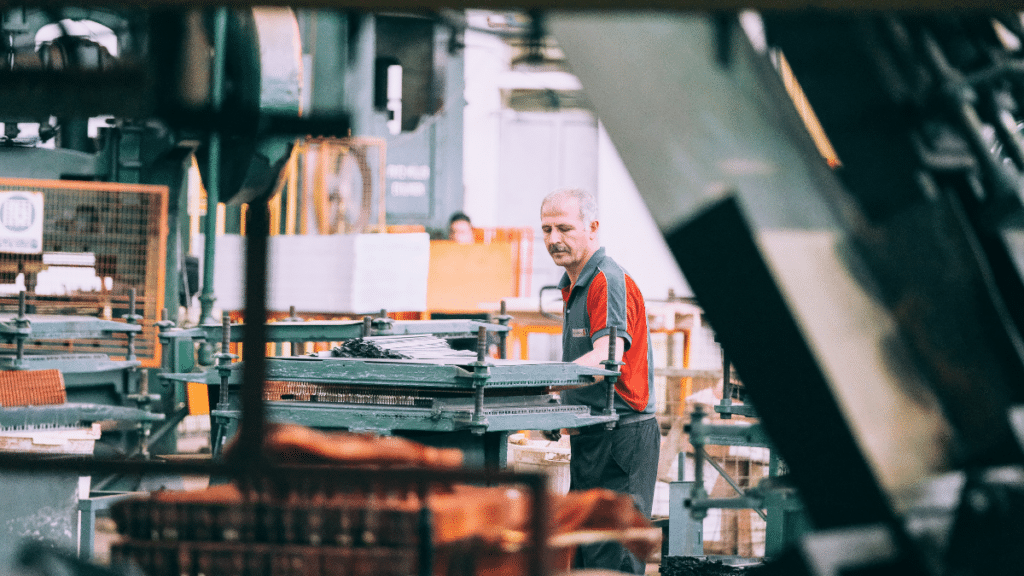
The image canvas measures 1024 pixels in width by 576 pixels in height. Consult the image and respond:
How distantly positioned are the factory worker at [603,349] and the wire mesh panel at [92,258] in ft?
15.8

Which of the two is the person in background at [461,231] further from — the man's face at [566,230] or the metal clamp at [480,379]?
the metal clamp at [480,379]

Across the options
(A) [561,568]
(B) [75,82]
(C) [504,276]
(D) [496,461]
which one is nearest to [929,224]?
(A) [561,568]

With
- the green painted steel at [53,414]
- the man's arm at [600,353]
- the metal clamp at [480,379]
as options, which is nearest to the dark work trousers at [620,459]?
the man's arm at [600,353]

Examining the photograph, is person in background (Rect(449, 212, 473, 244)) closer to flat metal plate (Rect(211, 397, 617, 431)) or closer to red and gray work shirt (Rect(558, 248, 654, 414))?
red and gray work shirt (Rect(558, 248, 654, 414))

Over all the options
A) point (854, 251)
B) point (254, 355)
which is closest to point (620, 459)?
point (854, 251)

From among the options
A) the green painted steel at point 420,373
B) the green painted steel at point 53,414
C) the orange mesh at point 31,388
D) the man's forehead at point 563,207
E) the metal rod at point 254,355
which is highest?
the man's forehead at point 563,207

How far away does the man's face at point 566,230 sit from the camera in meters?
4.51

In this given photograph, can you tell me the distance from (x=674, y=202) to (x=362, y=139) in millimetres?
8847

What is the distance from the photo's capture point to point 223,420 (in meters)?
4.50

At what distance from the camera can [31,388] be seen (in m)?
5.88

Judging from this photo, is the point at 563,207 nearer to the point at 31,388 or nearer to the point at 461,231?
the point at 31,388

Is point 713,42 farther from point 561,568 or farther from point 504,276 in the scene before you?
point 504,276

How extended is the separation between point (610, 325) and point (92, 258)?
546cm

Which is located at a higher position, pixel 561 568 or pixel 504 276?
pixel 504 276
